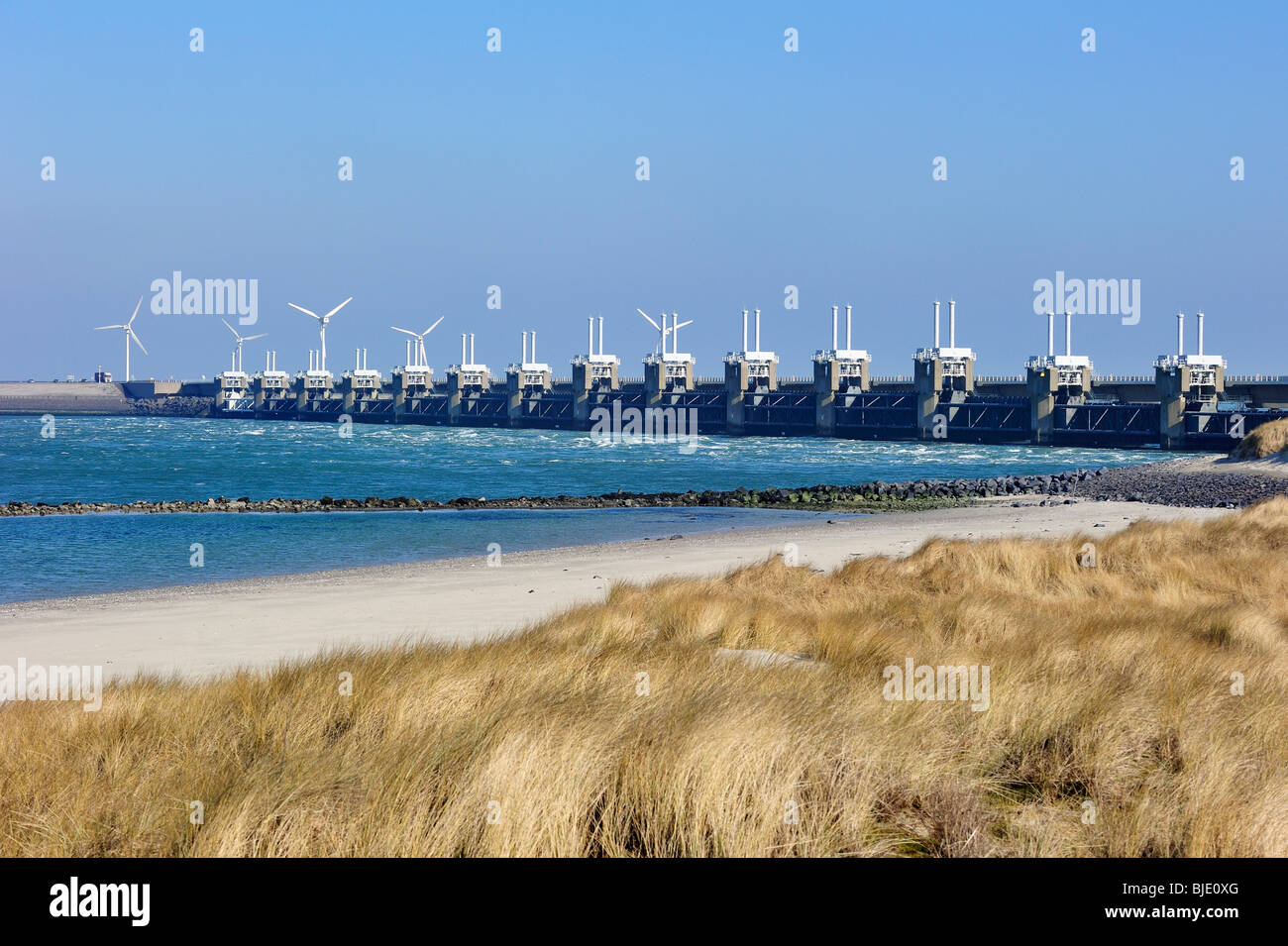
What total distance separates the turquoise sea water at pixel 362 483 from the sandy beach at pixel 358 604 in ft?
8.07

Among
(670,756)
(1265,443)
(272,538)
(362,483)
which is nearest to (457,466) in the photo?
(362,483)

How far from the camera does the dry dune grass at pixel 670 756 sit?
4.86 meters

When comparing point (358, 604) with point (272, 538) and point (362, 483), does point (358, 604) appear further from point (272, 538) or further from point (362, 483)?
point (362, 483)

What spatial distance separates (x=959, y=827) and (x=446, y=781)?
7.49ft

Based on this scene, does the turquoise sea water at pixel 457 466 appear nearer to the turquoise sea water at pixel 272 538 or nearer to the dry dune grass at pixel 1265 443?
the dry dune grass at pixel 1265 443

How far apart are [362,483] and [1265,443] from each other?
4256 centimetres

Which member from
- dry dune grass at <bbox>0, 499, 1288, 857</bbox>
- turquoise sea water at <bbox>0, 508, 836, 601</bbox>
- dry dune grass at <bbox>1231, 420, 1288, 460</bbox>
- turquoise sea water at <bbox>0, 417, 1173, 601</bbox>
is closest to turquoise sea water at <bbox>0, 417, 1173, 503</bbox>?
turquoise sea water at <bbox>0, 417, 1173, 601</bbox>

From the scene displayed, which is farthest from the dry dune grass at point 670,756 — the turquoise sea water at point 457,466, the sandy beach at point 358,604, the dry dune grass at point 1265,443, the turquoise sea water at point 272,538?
the dry dune grass at point 1265,443

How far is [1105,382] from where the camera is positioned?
102 metres

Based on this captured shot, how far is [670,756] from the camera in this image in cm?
526

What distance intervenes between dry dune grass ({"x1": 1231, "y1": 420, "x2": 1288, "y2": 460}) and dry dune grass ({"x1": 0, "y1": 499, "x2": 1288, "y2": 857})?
50.2 meters

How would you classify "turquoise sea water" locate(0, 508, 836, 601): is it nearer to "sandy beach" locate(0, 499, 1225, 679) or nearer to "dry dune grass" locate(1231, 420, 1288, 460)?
"sandy beach" locate(0, 499, 1225, 679)

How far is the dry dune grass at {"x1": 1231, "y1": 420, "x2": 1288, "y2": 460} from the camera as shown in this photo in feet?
174
